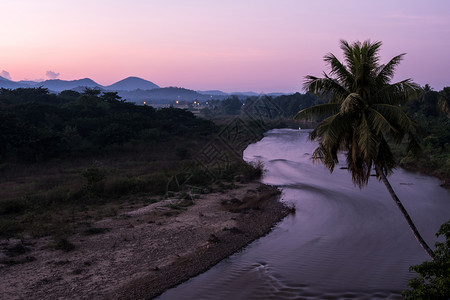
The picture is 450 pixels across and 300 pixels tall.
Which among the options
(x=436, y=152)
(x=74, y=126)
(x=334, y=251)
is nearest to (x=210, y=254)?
(x=334, y=251)

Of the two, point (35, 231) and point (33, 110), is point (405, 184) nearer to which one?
point (35, 231)

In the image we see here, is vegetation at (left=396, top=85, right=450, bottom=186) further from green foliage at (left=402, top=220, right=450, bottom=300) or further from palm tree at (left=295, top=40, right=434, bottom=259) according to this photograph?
green foliage at (left=402, top=220, right=450, bottom=300)

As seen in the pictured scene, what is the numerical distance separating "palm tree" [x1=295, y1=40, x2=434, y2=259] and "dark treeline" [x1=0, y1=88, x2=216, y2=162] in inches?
1227

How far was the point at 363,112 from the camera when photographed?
30.7 feet

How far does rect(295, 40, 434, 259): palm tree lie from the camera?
29.3 feet

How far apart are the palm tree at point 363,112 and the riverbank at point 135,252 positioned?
692 centimetres

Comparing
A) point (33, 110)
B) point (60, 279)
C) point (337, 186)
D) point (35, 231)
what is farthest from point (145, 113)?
point (60, 279)

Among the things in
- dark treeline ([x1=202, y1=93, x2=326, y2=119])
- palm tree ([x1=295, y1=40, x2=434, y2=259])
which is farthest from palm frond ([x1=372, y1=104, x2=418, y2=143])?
dark treeline ([x1=202, y1=93, x2=326, y2=119])

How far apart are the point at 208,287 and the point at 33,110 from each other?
133 ft

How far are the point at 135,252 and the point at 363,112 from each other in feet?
33.1

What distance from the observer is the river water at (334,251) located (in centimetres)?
1110

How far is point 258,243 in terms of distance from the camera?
50.3ft

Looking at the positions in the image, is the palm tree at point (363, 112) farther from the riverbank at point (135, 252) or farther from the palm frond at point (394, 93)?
the riverbank at point (135, 252)

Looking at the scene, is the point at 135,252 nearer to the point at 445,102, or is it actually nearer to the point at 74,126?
the point at 74,126
